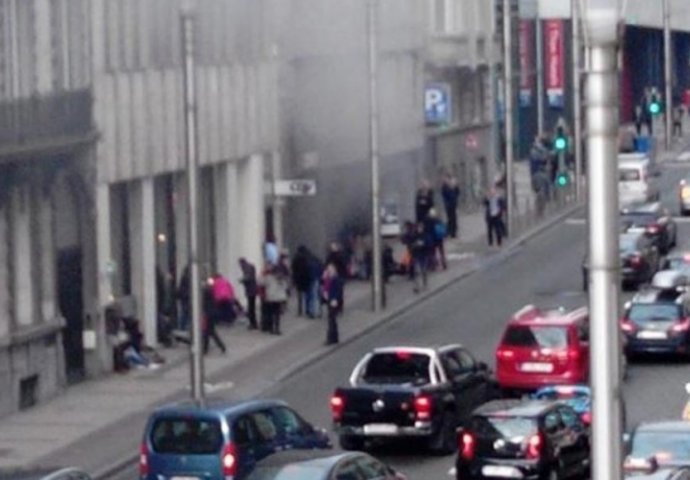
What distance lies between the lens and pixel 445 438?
3438 cm

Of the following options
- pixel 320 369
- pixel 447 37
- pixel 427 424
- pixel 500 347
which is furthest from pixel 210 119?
pixel 447 37

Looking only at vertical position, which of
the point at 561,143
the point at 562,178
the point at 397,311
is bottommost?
the point at 397,311

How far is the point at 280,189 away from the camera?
52.2m

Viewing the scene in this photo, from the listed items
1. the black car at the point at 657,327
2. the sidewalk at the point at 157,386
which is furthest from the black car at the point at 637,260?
the black car at the point at 657,327

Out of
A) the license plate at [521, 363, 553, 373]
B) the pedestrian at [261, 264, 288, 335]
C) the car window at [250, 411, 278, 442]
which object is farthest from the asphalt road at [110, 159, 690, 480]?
the car window at [250, 411, 278, 442]

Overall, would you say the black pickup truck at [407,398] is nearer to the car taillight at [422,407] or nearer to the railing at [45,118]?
the car taillight at [422,407]

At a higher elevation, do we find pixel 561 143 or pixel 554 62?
pixel 554 62

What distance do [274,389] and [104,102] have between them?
6.01m

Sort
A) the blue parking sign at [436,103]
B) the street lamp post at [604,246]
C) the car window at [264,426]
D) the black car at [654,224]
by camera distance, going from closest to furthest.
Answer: the street lamp post at [604,246], the car window at [264,426], the black car at [654,224], the blue parking sign at [436,103]

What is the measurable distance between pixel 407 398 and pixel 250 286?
1426 centimetres

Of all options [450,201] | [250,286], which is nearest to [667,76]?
[450,201]

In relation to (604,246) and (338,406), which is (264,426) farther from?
(604,246)

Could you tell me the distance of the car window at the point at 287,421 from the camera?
29922mm

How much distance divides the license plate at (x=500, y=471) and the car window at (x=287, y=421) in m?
2.43
